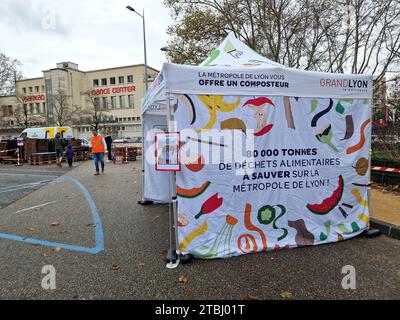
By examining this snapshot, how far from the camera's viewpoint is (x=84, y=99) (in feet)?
201

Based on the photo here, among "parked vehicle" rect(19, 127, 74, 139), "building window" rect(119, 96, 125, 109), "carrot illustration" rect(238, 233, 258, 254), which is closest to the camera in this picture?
"carrot illustration" rect(238, 233, 258, 254)

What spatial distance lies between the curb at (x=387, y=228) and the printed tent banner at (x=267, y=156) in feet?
1.19

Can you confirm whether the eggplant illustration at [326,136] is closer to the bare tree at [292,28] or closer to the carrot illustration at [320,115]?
the carrot illustration at [320,115]

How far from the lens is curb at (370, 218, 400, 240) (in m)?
4.40

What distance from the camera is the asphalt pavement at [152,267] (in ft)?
9.82

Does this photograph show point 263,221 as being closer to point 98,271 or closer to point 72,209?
point 98,271

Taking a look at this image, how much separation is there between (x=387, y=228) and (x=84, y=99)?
2575 inches

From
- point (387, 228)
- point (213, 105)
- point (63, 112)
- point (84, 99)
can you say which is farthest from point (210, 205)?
point (84, 99)

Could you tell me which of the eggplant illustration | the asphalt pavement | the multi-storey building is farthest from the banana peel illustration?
the multi-storey building

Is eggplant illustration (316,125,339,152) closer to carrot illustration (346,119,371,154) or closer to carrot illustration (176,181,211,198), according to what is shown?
carrot illustration (346,119,371,154)

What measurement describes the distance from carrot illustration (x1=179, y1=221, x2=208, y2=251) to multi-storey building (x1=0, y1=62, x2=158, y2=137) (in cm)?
5290

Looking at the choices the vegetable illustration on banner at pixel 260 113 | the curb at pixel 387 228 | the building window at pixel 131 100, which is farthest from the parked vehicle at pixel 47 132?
the building window at pixel 131 100

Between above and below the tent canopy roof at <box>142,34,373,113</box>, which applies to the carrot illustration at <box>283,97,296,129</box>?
below

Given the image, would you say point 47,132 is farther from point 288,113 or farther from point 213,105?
point 288,113
